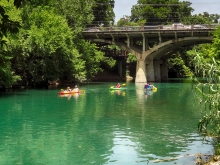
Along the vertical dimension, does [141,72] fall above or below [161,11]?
below

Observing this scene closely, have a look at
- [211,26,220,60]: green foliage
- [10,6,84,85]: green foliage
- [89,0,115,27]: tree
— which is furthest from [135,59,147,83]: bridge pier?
[89,0,115,27]: tree

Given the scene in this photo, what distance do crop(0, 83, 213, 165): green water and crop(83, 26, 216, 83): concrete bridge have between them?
31719 millimetres

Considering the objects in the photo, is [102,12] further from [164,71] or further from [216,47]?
[216,47]

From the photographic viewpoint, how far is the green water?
495 inches

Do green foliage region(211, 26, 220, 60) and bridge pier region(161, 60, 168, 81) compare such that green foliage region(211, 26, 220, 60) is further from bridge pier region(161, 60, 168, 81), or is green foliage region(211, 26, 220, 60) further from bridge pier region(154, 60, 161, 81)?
bridge pier region(161, 60, 168, 81)

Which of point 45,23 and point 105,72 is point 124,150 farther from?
point 105,72

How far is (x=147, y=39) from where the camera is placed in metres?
61.0

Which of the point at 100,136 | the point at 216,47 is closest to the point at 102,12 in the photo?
the point at 216,47

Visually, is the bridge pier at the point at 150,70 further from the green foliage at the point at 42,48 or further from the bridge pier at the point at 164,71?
the green foliage at the point at 42,48

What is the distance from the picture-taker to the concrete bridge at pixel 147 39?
5525 centimetres

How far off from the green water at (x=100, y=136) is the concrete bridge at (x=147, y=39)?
104ft

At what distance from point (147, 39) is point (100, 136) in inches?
1820

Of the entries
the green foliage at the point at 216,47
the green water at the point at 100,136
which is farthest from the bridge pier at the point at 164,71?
the green water at the point at 100,136

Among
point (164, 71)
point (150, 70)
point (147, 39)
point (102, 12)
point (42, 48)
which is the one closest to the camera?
point (42, 48)
